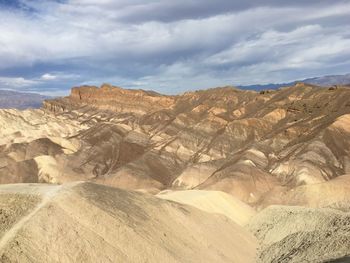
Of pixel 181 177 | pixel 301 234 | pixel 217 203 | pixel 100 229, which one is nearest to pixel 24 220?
pixel 100 229

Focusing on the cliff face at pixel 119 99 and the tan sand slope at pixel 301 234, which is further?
the cliff face at pixel 119 99

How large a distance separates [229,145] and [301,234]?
6034 cm

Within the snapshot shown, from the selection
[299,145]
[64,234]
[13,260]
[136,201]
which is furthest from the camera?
[299,145]

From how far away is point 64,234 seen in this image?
25016mm

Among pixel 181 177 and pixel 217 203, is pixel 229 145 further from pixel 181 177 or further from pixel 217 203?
pixel 217 203

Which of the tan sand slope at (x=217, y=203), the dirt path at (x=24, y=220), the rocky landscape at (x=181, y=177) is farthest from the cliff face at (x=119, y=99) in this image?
the dirt path at (x=24, y=220)

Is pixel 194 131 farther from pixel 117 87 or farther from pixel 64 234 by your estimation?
pixel 64 234

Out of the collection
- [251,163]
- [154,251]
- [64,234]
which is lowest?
[251,163]

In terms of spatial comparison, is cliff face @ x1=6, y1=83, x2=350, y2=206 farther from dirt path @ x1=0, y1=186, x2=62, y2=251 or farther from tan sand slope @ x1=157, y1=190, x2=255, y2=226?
dirt path @ x1=0, y1=186, x2=62, y2=251

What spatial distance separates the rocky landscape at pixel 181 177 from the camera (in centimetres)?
2650

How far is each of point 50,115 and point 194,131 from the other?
6370cm

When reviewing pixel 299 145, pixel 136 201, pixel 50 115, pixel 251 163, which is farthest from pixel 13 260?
pixel 50 115

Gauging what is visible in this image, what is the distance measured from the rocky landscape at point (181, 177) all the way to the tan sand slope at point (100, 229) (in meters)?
0.07

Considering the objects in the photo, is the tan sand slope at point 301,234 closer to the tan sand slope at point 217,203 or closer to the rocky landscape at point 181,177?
the rocky landscape at point 181,177
